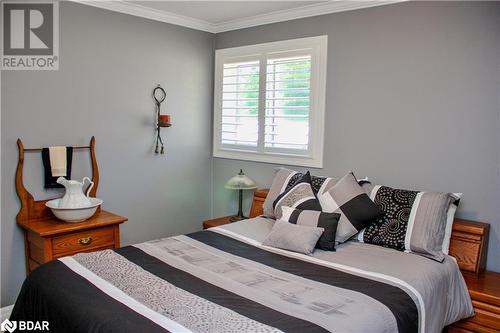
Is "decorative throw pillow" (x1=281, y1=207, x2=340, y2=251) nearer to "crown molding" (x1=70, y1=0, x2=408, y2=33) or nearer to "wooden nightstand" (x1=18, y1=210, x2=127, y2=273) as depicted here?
"wooden nightstand" (x1=18, y1=210, x2=127, y2=273)

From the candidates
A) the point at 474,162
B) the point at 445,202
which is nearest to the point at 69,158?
the point at 445,202

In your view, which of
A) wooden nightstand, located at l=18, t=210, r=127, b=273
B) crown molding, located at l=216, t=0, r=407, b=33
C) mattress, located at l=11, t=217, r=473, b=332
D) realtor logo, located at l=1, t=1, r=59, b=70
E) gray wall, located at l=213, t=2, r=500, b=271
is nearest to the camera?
mattress, located at l=11, t=217, r=473, b=332

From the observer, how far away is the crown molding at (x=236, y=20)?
3.33 meters

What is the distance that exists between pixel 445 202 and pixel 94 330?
2134 millimetres

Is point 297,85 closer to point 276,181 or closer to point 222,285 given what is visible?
point 276,181

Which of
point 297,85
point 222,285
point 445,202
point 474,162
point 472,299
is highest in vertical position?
point 297,85

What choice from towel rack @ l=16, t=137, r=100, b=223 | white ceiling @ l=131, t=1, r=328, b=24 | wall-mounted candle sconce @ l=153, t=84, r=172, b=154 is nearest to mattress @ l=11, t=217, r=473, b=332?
towel rack @ l=16, t=137, r=100, b=223

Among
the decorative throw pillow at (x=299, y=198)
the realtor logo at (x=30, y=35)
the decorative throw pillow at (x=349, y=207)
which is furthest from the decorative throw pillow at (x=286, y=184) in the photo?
the realtor logo at (x=30, y=35)

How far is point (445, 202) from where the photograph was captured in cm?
259

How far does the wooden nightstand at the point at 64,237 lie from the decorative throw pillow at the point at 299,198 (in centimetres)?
125

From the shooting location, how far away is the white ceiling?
3.50 meters

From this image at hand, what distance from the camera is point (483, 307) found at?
2.36 meters

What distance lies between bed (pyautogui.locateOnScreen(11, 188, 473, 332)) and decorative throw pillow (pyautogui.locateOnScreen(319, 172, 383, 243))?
4.9 inches

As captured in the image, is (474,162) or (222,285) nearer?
(222,285)
